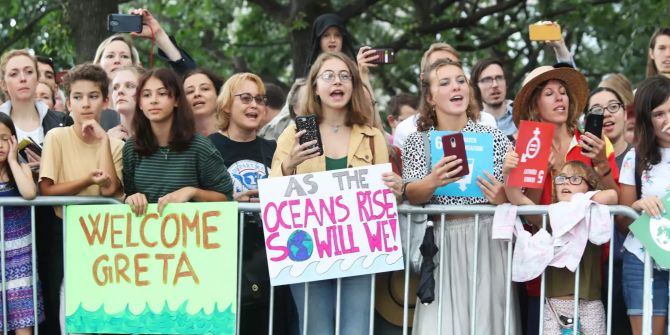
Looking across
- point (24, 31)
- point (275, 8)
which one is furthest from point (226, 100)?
point (24, 31)

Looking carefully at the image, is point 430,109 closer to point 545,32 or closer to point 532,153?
point 532,153

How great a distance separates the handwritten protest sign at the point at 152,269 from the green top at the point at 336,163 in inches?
27.2

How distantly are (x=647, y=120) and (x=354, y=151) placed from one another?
1750mm

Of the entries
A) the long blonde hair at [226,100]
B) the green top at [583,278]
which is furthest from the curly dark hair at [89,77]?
the green top at [583,278]

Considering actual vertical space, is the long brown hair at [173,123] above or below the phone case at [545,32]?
below

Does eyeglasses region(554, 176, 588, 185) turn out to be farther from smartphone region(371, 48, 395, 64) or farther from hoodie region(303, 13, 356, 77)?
hoodie region(303, 13, 356, 77)

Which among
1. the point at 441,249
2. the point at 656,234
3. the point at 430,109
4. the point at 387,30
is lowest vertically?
the point at 441,249

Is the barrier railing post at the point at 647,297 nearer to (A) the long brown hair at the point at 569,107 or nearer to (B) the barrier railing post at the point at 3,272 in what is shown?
(A) the long brown hair at the point at 569,107

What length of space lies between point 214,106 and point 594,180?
2.78 meters

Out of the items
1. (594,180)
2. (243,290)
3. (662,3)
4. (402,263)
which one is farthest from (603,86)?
(662,3)

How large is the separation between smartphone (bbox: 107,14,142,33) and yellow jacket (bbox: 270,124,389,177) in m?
2.26

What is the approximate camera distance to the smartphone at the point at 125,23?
29.6 ft

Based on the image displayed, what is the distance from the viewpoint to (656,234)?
660 centimetres

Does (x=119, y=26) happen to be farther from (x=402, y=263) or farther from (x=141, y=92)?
(x=402, y=263)
